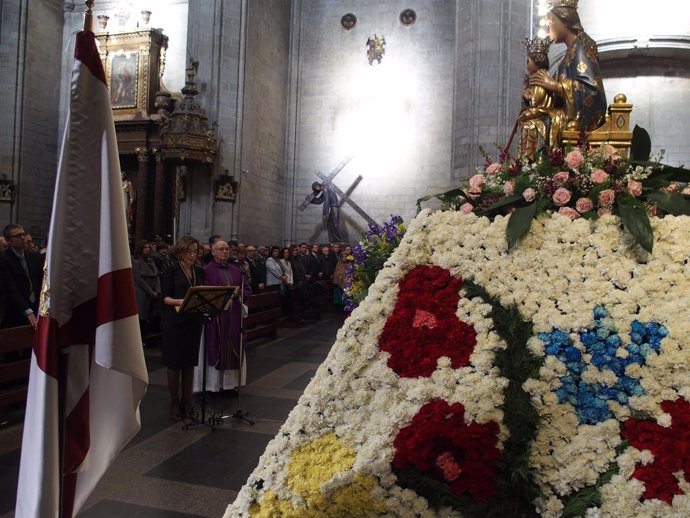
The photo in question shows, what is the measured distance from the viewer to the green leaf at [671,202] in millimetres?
2766

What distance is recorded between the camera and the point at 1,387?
5871mm

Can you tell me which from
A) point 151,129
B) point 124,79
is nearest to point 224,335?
point 151,129

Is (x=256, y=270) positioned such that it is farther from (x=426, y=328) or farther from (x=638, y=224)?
(x=638, y=224)

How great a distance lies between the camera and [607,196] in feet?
8.75

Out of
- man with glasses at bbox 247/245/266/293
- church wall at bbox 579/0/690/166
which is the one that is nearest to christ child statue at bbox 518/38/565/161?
man with glasses at bbox 247/245/266/293

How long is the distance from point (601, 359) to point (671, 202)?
1019 mm

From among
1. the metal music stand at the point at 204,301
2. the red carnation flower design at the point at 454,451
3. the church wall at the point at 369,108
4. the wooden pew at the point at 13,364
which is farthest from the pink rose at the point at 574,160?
the church wall at the point at 369,108

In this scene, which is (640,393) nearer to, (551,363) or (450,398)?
(551,363)

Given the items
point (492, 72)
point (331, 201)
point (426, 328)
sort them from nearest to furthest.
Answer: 1. point (426, 328)
2. point (492, 72)
3. point (331, 201)

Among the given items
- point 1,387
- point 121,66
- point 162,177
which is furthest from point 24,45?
point 1,387

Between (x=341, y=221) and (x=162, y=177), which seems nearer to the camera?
(x=162, y=177)

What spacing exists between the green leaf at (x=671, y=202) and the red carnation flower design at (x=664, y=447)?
102 centimetres

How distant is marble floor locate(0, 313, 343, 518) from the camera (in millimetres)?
3520

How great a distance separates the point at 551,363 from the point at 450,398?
42cm
